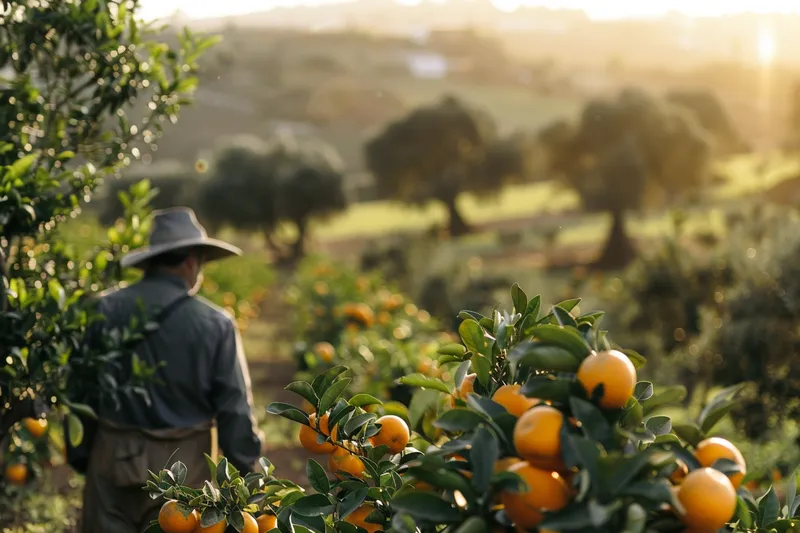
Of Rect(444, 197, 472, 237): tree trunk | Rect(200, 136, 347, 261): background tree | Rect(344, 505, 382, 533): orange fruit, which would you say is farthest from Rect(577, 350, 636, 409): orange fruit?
Rect(444, 197, 472, 237): tree trunk

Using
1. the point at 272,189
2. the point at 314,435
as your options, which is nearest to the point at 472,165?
the point at 272,189

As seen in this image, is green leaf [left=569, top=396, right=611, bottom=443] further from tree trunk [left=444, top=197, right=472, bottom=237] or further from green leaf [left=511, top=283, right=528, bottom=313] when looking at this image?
tree trunk [left=444, top=197, right=472, bottom=237]

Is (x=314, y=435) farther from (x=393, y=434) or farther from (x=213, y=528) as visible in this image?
(x=213, y=528)

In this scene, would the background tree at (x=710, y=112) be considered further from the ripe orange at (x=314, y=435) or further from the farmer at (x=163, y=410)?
the ripe orange at (x=314, y=435)

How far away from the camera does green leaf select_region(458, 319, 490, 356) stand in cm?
200

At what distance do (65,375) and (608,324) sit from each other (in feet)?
30.6

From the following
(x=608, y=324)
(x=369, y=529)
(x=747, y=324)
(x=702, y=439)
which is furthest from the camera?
(x=608, y=324)

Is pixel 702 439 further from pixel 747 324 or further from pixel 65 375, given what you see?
pixel 747 324

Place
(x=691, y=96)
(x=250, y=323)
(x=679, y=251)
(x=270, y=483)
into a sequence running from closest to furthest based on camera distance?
1. (x=270, y=483)
2. (x=679, y=251)
3. (x=250, y=323)
4. (x=691, y=96)

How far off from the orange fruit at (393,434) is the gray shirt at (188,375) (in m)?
1.72

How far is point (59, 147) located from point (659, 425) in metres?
3.08

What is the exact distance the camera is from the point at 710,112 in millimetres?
41406

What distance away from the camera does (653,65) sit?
116m

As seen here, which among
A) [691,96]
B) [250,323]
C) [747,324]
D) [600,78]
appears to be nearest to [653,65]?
[600,78]
